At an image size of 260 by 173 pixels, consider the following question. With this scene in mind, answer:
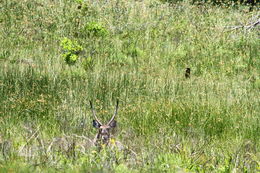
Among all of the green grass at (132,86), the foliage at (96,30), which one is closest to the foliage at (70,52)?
the green grass at (132,86)

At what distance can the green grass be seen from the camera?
3.39 meters

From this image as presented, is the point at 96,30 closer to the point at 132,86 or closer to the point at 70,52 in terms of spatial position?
the point at 70,52

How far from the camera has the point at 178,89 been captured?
23.2 feet

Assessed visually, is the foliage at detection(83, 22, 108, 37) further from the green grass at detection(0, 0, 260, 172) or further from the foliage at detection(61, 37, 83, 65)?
the foliage at detection(61, 37, 83, 65)

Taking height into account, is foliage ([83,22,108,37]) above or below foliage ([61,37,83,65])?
above

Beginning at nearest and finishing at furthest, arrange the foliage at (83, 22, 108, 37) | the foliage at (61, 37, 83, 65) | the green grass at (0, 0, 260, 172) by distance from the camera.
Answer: the green grass at (0, 0, 260, 172)
the foliage at (61, 37, 83, 65)
the foliage at (83, 22, 108, 37)

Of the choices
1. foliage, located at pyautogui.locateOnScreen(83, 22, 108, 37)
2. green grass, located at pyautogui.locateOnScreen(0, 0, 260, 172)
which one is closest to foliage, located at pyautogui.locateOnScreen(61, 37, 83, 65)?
green grass, located at pyautogui.locateOnScreen(0, 0, 260, 172)

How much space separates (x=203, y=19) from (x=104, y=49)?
399cm

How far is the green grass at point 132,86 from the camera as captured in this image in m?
3.39

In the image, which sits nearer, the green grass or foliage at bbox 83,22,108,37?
the green grass

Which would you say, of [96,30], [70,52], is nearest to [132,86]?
[70,52]

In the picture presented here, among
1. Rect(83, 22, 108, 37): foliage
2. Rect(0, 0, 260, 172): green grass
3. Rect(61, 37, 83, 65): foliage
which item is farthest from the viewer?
Rect(83, 22, 108, 37): foliage

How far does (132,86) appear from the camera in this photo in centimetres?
711

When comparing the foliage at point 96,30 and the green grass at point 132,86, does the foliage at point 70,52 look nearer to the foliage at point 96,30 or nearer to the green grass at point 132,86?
the green grass at point 132,86
